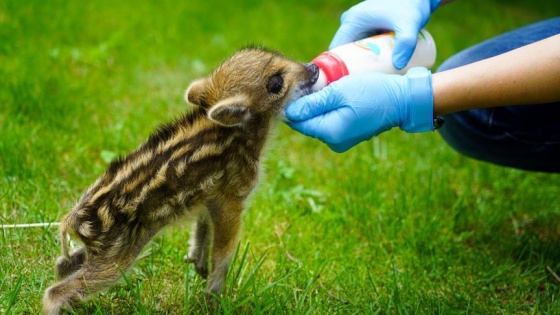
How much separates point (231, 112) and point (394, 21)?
93cm

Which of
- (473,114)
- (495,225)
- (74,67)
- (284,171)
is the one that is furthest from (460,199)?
(74,67)

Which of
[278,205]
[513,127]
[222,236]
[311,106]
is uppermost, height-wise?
[311,106]

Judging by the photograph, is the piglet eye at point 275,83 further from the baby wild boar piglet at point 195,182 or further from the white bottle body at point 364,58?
the white bottle body at point 364,58

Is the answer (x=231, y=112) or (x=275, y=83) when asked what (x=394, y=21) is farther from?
(x=231, y=112)

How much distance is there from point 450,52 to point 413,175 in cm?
308

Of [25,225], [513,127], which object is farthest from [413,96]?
[25,225]

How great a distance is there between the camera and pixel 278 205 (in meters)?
3.78

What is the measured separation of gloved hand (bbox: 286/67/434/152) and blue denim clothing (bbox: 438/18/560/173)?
2.93 ft

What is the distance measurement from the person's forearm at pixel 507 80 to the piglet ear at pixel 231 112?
77 cm

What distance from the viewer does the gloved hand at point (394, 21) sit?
3006 millimetres

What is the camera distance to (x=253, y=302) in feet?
9.29

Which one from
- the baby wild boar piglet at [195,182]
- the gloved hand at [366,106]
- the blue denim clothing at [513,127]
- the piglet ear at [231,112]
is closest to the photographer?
the baby wild boar piglet at [195,182]

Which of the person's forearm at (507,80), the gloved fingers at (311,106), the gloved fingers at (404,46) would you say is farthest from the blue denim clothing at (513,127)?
the gloved fingers at (311,106)

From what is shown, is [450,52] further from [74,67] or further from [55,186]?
[55,186]
